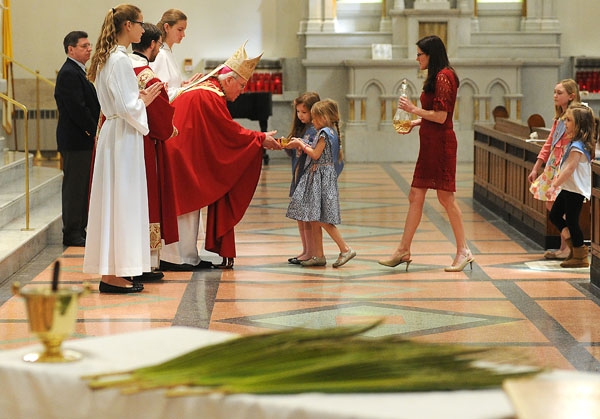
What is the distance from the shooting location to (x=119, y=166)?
636 centimetres

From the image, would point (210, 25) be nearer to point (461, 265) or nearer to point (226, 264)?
point (226, 264)

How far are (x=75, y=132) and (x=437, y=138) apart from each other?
10.4 ft

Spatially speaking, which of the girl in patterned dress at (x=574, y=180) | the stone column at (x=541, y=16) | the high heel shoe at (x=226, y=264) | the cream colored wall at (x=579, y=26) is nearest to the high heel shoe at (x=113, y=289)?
the high heel shoe at (x=226, y=264)

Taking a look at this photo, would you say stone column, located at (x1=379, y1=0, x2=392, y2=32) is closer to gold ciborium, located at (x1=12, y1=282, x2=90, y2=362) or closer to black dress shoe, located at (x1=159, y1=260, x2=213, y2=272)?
black dress shoe, located at (x1=159, y1=260, x2=213, y2=272)

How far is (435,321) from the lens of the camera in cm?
586

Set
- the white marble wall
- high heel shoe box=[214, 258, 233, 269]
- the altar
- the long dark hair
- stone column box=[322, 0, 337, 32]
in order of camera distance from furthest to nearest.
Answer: stone column box=[322, 0, 337, 32] → the white marble wall → high heel shoe box=[214, 258, 233, 269] → the long dark hair → the altar

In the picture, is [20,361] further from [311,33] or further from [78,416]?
[311,33]

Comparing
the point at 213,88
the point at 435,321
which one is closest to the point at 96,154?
the point at 213,88

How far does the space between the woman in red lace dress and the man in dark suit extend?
9.44 feet

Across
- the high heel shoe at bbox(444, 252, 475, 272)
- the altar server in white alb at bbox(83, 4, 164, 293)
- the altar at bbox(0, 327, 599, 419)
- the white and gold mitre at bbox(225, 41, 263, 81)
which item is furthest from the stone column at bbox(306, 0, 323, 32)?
the altar at bbox(0, 327, 599, 419)

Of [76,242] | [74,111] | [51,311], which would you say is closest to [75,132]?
[74,111]

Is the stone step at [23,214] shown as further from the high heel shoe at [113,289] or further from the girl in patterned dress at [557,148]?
the girl in patterned dress at [557,148]

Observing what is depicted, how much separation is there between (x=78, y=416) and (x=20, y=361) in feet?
0.72

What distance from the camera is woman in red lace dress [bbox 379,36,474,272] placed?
7.21 meters
